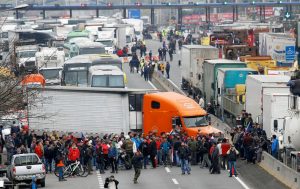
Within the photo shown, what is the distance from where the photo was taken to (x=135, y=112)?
148ft

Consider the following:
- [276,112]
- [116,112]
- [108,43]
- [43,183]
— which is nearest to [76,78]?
[116,112]

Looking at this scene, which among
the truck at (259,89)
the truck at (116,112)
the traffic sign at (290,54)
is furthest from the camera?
the traffic sign at (290,54)

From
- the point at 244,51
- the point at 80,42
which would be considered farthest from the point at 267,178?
the point at 80,42

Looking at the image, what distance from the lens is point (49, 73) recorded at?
225 feet

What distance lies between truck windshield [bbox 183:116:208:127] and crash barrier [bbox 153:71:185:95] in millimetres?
22220

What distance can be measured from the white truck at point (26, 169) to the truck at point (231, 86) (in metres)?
18.8

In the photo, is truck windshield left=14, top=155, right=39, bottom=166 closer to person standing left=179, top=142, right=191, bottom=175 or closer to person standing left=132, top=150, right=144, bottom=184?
person standing left=132, top=150, right=144, bottom=184

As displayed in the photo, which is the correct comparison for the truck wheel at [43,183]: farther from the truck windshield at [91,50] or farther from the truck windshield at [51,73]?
the truck windshield at [91,50]

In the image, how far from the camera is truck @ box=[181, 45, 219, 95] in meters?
65.6

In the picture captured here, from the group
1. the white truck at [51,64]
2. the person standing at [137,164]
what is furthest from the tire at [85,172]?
the white truck at [51,64]

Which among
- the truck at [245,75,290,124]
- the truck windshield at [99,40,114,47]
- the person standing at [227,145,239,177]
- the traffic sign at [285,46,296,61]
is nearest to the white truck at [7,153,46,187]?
the person standing at [227,145,239,177]

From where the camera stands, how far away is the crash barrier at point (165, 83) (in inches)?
2672

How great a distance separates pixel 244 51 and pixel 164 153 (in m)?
39.6

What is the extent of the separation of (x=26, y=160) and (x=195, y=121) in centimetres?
932
